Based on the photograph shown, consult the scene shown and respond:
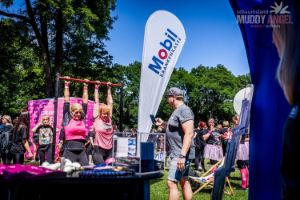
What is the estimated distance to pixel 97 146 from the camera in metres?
6.22

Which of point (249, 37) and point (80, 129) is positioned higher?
point (249, 37)

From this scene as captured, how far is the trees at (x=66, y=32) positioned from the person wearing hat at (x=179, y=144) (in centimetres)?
1426

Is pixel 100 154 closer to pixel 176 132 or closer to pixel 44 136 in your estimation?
pixel 176 132

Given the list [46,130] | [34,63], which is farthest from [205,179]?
[34,63]

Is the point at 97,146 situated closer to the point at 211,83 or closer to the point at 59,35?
the point at 59,35

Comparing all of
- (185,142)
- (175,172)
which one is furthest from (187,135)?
(175,172)

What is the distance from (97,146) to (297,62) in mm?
5294

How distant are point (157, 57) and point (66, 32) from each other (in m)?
14.2

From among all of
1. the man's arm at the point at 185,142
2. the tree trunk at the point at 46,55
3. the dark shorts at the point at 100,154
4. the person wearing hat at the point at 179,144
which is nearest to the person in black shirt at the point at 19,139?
the dark shorts at the point at 100,154

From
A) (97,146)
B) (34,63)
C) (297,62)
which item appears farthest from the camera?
(34,63)

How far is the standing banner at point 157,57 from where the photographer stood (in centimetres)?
709

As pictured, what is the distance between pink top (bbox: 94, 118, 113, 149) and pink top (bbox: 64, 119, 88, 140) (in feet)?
2.50

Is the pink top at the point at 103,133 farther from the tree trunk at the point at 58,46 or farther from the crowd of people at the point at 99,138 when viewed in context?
the tree trunk at the point at 58,46

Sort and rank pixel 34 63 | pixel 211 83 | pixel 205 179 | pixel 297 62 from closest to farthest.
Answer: pixel 297 62
pixel 205 179
pixel 34 63
pixel 211 83
